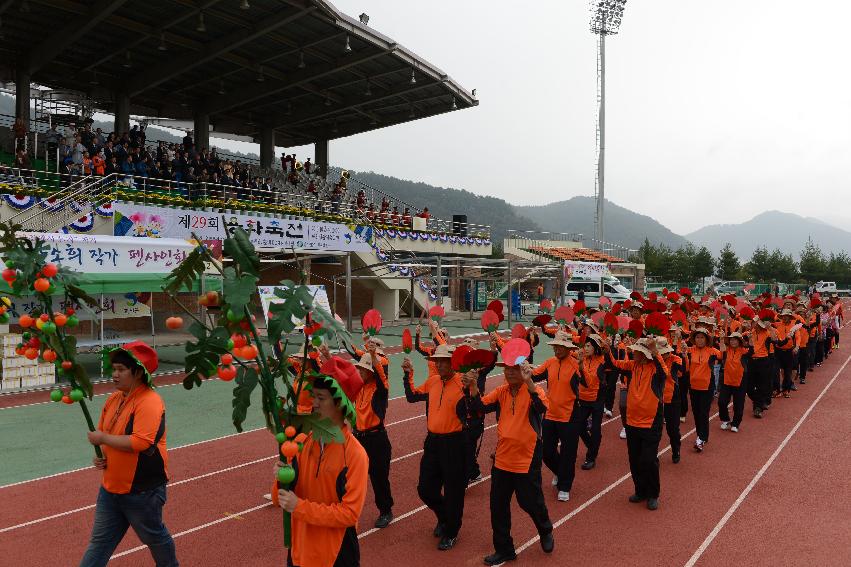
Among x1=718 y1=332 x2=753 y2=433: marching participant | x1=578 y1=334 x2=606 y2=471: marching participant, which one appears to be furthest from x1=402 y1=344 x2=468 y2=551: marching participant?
x1=718 y1=332 x2=753 y2=433: marching participant

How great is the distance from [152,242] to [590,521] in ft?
35.1

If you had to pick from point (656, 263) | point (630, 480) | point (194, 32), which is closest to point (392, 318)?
point (194, 32)

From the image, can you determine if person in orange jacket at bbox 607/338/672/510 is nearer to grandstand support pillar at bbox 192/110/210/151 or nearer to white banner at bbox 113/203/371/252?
white banner at bbox 113/203/371/252

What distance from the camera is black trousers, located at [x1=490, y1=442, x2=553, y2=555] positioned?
4973 millimetres

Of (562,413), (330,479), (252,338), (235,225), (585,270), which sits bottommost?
(562,413)

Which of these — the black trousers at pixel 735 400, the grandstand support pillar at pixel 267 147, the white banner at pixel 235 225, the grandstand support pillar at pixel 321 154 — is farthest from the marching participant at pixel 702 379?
the grandstand support pillar at pixel 321 154

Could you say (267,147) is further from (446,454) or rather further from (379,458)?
(446,454)

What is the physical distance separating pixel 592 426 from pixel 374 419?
128 inches

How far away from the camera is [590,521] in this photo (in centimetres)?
598

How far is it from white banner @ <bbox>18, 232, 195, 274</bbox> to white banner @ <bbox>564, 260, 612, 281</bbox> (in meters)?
18.0

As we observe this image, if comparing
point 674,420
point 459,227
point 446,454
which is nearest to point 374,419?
point 446,454

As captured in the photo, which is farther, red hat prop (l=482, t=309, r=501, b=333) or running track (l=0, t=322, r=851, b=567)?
red hat prop (l=482, t=309, r=501, b=333)

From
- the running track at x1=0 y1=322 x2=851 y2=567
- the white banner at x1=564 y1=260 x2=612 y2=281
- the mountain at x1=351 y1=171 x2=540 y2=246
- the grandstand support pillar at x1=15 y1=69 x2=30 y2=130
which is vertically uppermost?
the mountain at x1=351 y1=171 x2=540 y2=246

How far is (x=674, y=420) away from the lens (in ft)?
25.0
